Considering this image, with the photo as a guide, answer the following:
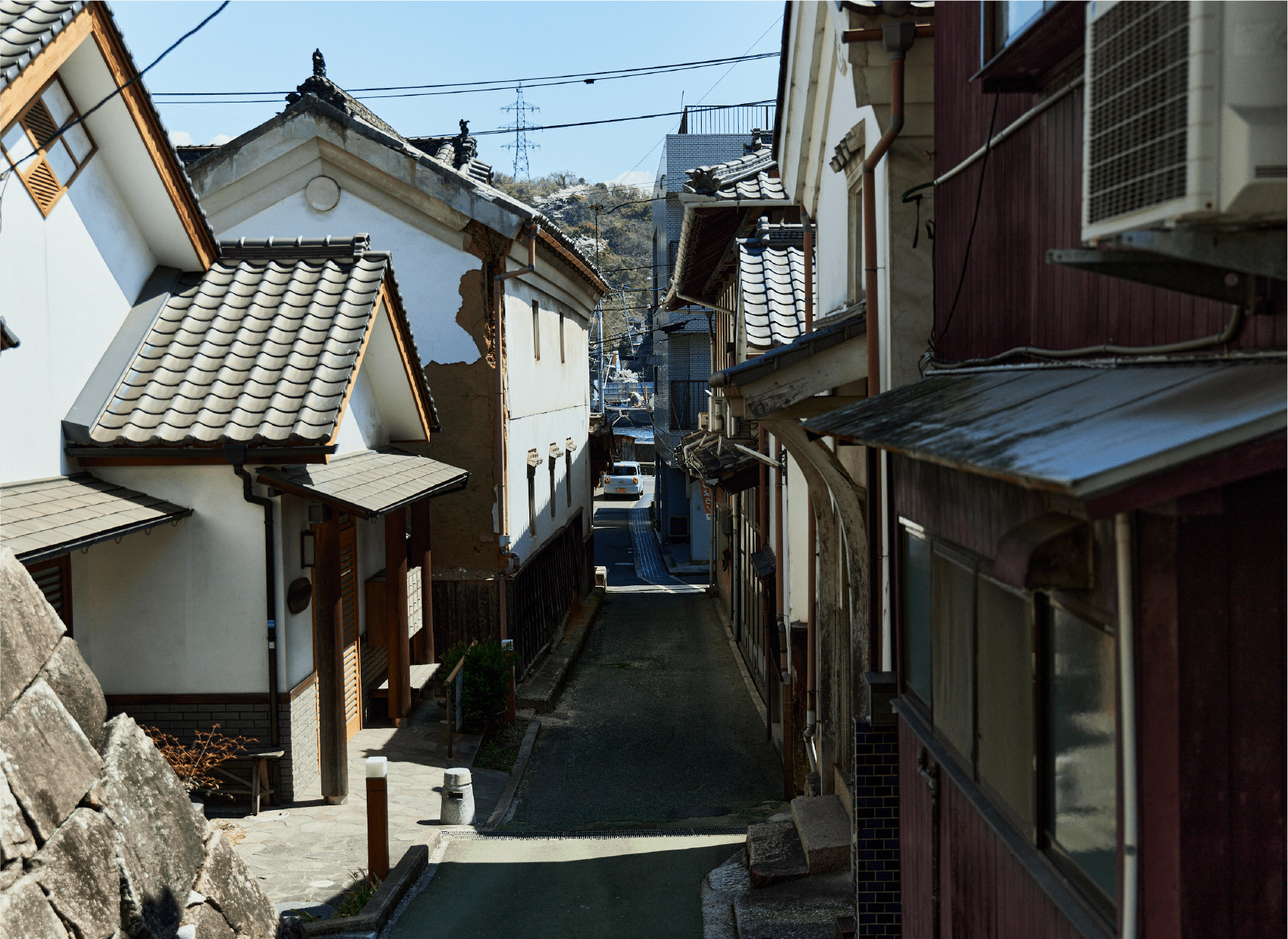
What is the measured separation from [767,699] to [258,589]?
7.94m

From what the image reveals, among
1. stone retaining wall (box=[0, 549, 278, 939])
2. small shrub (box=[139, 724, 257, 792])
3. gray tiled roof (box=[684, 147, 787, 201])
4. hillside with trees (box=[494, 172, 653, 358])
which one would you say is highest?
hillside with trees (box=[494, 172, 653, 358])

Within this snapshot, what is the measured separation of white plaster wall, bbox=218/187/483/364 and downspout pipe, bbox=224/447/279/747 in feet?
24.1

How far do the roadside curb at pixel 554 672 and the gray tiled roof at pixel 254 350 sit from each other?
7862mm

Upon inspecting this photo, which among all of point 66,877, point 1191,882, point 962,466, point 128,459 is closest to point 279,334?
point 128,459

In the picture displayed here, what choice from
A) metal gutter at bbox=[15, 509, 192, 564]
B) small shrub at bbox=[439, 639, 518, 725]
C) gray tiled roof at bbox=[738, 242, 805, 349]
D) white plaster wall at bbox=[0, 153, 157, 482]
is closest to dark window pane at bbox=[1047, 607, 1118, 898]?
metal gutter at bbox=[15, 509, 192, 564]

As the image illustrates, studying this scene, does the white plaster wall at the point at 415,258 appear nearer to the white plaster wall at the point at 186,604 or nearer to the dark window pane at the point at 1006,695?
the white plaster wall at the point at 186,604

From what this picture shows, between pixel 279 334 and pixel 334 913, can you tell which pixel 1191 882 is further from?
pixel 279 334

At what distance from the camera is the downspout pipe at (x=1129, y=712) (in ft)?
9.61

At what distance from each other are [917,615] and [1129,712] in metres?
2.83

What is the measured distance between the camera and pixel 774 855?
8.74 meters

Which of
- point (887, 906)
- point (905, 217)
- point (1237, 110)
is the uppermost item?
point (905, 217)

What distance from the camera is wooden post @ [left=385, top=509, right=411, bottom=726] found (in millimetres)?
13641

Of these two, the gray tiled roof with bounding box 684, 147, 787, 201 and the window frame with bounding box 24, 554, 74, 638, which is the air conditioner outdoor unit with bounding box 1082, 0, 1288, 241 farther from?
the gray tiled roof with bounding box 684, 147, 787, 201

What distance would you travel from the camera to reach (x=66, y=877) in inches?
216
